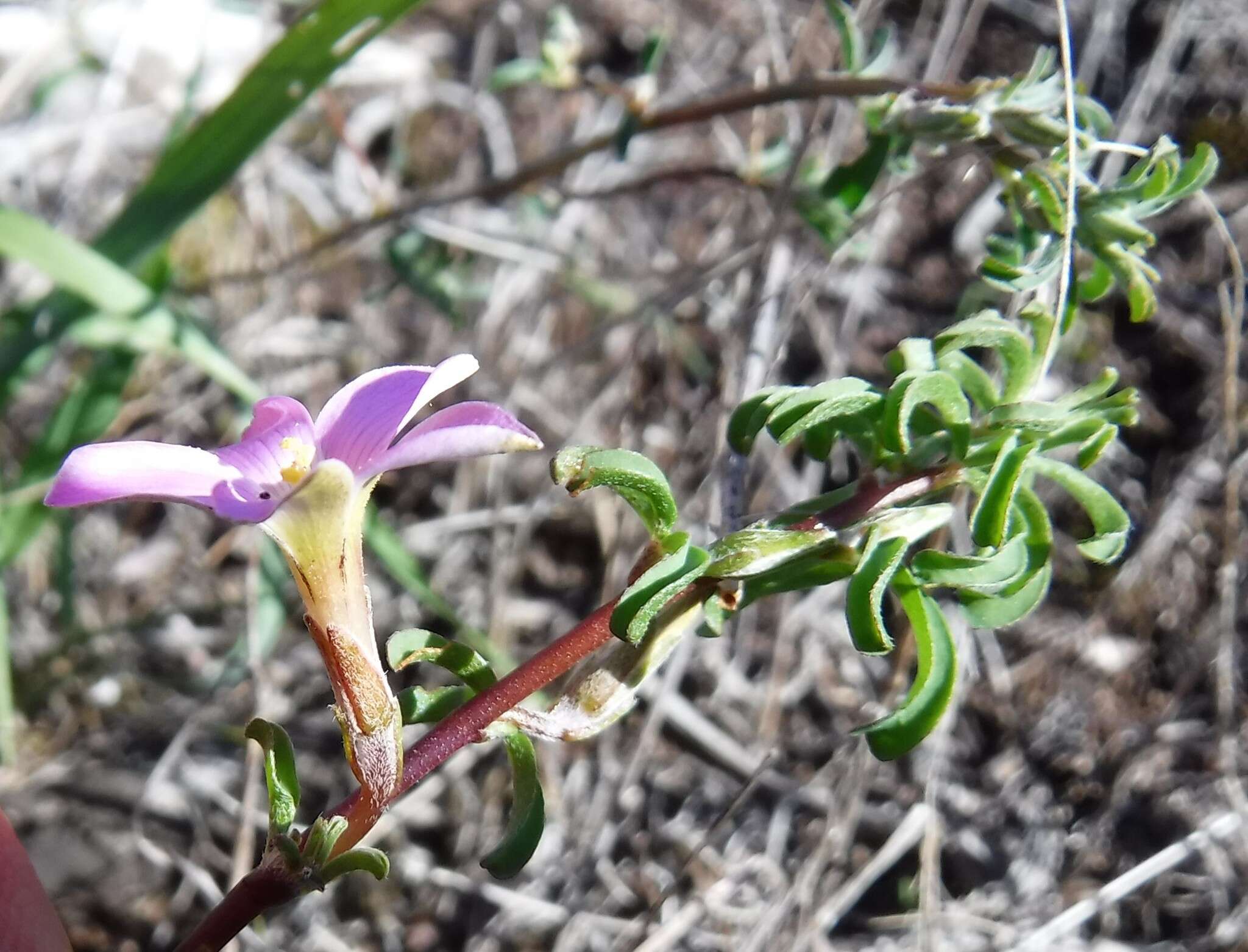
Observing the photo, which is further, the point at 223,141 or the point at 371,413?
the point at 223,141

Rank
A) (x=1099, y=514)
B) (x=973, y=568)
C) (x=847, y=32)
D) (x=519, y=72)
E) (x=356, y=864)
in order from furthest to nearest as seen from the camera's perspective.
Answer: (x=519, y=72)
(x=847, y=32)
(x=1099, y=514)
(x=973, y=568)
(x=356, y=864)

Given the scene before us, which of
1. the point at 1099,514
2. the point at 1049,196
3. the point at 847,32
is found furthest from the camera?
the point at 847,32

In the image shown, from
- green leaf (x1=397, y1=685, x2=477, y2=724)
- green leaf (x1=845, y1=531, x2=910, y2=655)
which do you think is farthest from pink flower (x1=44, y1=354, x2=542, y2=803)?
green leaf (x1=845, y1=531, x2=910, y2=655)

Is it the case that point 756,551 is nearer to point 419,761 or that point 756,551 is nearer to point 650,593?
point 650,593

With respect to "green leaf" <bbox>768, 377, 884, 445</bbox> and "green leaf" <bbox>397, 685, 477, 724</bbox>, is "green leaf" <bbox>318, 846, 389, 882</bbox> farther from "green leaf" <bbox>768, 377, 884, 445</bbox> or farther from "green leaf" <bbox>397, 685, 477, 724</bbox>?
"green leaf" <bbox>768, 377, 884, 445</bbox>

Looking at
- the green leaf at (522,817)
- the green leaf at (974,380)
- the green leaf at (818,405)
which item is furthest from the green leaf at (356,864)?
the green leaf at (974,380)

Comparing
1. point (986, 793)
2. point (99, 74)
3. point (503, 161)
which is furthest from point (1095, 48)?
point (99, 74)

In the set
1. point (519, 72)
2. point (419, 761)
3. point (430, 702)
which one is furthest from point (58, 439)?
point (419, 761)
